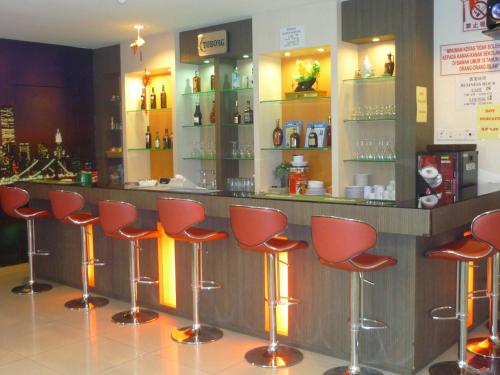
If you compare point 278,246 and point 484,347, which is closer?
point 278,246

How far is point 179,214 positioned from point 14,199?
2376 mm

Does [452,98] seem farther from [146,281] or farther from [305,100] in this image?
[146,281]

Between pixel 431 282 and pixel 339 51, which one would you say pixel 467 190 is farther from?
pixel 339 51

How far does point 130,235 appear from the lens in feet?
15.1

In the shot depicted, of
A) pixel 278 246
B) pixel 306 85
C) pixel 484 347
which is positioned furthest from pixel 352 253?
pixel 306 85

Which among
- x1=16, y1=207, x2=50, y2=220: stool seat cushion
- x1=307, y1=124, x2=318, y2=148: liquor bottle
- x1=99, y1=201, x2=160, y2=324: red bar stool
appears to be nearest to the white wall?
x1=307, y1=124, x2=318, y2=148: liquor bottle

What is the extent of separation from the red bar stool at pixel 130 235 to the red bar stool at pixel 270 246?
1.07 m

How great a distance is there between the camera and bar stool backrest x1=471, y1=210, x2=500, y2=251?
3383mm

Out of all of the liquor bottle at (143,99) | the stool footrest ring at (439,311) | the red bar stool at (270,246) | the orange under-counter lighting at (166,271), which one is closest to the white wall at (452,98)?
the stool footrest ring at (439,311)

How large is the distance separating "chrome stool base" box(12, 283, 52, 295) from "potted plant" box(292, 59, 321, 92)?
3150 mm

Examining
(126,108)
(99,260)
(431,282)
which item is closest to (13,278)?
(99,260)

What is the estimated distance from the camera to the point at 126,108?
7.14m

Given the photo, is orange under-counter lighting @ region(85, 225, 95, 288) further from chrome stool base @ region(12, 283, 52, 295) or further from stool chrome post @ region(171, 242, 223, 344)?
stool chrome post @ region(171, 242, 223, 344)

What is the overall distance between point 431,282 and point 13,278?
14.7 ft
